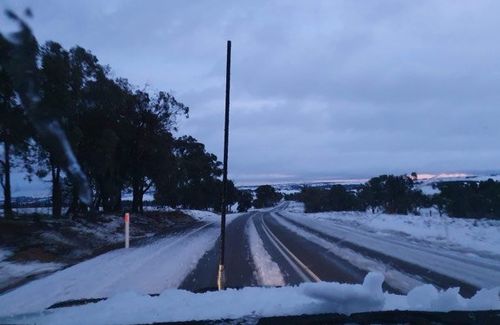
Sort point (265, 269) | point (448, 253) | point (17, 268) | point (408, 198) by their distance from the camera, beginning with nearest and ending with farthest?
point (265, 269)
point (17, 268)
point (448, 253)
point (408, 198)

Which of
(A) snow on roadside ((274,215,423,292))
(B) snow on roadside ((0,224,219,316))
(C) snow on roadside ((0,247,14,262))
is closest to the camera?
(B) snow on roadside ((0,224,219,316))

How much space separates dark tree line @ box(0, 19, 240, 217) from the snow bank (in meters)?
3.51

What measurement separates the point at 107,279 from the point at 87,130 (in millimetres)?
16014

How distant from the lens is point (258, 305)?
171 inches

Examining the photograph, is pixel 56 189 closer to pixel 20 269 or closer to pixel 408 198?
pixel 20 269

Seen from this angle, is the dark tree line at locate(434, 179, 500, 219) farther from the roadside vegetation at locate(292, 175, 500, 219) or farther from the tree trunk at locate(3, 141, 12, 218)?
the tree trunk at locate(3, 141, 12, 218)

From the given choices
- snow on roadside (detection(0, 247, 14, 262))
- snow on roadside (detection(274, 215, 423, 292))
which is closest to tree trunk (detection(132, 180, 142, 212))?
snow on roadside (detection(274, 215, 423, 292))

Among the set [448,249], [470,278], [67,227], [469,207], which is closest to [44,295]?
[470,278]

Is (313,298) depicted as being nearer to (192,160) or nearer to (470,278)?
(470,278)

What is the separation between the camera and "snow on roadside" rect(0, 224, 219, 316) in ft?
30.7

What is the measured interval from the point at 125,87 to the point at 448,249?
23480 mm

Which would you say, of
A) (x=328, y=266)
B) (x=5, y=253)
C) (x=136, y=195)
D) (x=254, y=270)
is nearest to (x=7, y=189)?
(x=5, y=253)

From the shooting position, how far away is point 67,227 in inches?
864

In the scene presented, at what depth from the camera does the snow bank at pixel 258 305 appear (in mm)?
4035
